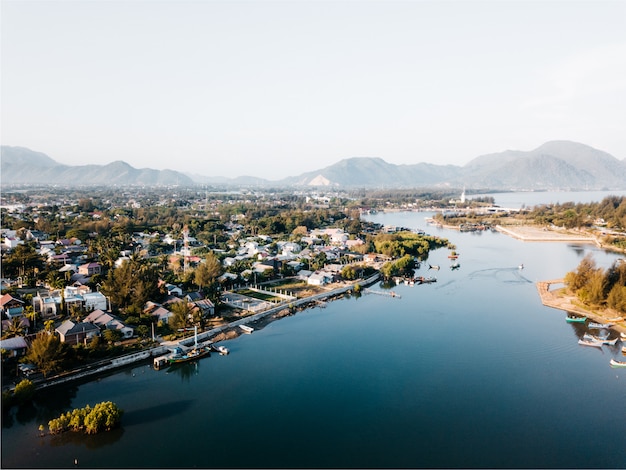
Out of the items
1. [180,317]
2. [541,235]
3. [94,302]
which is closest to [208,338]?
[180,317]

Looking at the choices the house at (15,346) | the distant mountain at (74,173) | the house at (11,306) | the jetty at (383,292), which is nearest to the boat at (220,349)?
the house at (15,346)

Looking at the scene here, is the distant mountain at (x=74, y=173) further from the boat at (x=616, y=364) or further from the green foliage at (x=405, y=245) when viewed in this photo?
the boat at (x=616, y=364)

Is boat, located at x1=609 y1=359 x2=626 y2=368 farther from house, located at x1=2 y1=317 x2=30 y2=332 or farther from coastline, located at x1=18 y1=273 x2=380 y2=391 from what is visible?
house, located at x1=2 y1=317 x2=30 y2=332

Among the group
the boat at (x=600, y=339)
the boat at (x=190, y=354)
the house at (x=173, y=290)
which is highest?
the house at (x=173, y=290)

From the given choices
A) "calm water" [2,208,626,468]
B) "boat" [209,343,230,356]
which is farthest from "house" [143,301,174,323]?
"calm water" [2,208,626,468]

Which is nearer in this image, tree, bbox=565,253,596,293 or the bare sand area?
tree, bbox=565,253,596,293

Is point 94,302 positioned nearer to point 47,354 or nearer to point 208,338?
point 208,338
